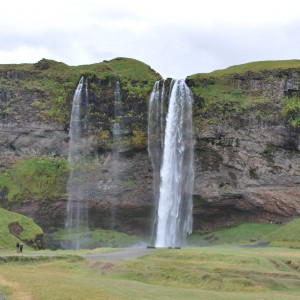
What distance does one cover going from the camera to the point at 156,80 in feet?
263

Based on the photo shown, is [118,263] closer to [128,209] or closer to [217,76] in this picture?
[128,209]

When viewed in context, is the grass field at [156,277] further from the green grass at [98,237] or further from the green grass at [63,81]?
the green grass at [63,81]

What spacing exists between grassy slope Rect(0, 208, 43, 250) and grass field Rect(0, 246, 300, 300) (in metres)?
15.8

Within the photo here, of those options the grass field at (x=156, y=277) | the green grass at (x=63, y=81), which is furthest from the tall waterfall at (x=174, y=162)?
the grass field at (x=156, y=277)

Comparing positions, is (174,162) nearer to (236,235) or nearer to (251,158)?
(251,158)

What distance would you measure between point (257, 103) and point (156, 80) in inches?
661

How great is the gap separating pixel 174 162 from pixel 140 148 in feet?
19.2

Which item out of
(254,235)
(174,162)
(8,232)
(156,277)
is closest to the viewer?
(156,277)

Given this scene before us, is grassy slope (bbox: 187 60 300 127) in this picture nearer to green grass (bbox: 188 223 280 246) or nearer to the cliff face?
the cliff face

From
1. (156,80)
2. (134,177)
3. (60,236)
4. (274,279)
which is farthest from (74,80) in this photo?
(274,279)

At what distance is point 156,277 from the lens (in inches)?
1302

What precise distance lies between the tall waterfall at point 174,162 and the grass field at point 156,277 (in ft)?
85.5

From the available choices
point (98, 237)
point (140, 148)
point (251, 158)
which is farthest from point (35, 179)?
point (251, 158)

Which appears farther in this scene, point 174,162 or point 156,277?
point 174,162
